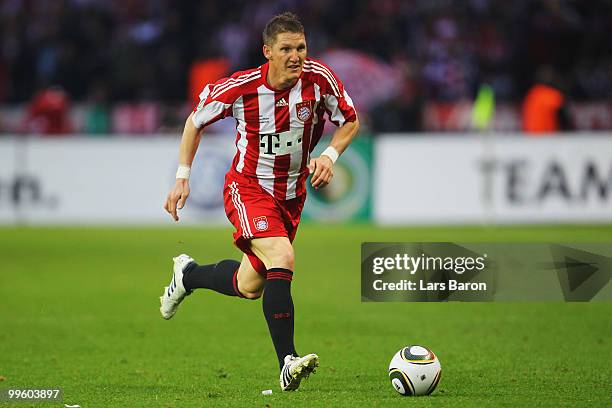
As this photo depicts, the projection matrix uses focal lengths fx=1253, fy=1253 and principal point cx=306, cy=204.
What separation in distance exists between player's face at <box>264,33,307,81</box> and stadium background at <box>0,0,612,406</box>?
1710 mm

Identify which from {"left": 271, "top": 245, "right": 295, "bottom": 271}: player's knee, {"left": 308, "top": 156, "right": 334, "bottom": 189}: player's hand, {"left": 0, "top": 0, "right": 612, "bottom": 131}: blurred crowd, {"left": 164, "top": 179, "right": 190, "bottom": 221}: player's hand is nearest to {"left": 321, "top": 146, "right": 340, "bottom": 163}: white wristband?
{"left": 308, "top": 156, "right": 334, "bottom": 189}: player's hand

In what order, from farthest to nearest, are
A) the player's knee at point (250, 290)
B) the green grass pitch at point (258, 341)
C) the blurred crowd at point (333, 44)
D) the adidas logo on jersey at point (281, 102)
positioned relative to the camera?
1. the blurred crowd at point (333, 44)
2. the player's knee at point (250, 290)
3. the adidas logo on jersey at point (281, 102)
4. the green grass pitch at point (258, 341)

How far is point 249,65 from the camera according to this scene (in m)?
21.3

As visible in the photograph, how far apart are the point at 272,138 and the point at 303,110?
0.23m

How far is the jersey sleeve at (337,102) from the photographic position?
23.0ft

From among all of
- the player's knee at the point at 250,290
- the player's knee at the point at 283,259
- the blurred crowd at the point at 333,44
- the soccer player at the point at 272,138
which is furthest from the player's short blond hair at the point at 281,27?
the blurred crowd at the point at 333,44

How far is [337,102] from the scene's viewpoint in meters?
7.04

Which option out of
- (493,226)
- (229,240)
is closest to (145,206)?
(229,240)

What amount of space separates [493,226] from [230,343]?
9718mm

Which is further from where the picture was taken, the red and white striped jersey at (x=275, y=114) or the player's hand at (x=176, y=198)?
the red and white striped jersey at (x=275, y=114)

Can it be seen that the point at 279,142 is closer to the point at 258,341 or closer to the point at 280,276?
the point at 280,276

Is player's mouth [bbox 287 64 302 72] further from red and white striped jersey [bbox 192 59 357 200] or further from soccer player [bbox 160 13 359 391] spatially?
red and white striped jersey [bbox 192 59 357 200]

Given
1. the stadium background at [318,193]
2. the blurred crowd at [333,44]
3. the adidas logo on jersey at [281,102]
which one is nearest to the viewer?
the adidas logo on jersey at [281,102]

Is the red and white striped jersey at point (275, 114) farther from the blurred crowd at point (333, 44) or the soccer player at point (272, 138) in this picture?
the blurred crowd at point (333, 44)
